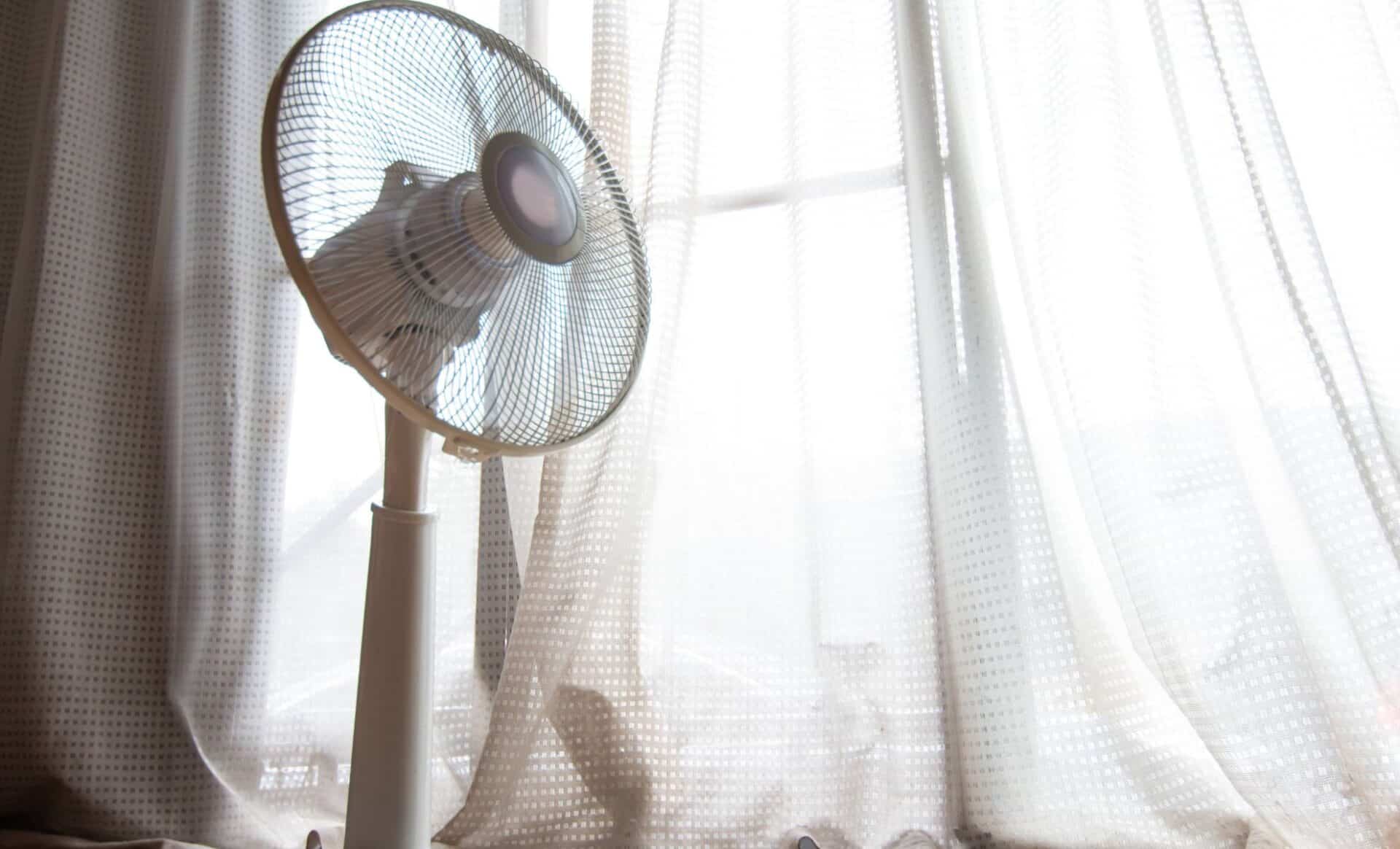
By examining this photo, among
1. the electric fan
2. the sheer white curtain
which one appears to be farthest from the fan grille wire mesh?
the sheer white curtain

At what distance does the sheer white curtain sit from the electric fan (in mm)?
243

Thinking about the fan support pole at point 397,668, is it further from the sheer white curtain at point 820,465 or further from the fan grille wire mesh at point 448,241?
the sheer white curtain at point 820,465

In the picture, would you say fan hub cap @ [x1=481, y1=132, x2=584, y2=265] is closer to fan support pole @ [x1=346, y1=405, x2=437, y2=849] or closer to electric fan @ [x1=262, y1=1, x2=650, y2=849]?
electric fan @ [x1=262, y1=1, x2=650, y2=849]

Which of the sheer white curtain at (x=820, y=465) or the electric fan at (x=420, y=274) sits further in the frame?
the sheer white curtain at (x=820, y=465)

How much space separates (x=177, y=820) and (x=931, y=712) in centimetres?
92

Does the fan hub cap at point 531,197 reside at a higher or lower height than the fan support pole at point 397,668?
higher

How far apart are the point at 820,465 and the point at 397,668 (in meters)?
0.53

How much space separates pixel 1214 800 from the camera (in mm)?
881

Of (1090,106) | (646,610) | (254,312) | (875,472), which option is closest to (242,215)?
(254,312)

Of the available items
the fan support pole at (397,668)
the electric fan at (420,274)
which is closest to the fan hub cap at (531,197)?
the electric fan at (420,274)

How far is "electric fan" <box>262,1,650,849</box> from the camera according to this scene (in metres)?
0.70

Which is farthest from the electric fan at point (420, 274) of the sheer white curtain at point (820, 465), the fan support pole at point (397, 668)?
the sheer white curtain at point (820, 465)

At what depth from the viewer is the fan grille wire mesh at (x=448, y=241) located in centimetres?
70

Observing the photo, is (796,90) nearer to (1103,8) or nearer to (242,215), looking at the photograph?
(1103,8)
